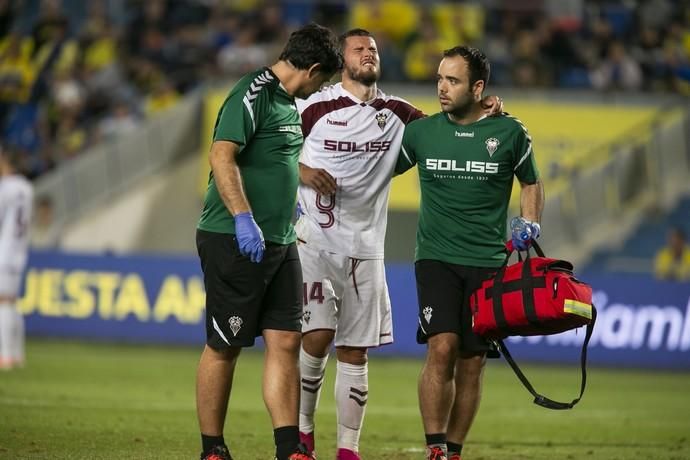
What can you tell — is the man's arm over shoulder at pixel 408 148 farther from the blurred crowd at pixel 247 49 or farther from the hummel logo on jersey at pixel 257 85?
the blurred crowd at pixel 247 49

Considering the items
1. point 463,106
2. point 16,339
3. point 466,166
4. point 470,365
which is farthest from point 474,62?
point 16,339

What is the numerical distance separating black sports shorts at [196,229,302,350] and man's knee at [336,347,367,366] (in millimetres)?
1046

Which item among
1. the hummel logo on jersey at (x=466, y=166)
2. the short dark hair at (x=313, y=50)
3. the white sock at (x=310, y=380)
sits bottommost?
the white sock at (x=310, y=380)

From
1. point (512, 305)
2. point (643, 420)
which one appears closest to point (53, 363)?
point (643, 420)

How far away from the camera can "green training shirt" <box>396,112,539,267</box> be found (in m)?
8.41

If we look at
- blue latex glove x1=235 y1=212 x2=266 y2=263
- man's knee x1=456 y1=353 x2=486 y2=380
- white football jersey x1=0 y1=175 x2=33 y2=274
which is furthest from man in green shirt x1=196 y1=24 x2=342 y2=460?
white football jersey x1=0 y1=175 x2=33 y2=274

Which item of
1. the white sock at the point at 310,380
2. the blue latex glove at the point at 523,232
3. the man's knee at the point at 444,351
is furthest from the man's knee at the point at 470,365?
the white sock at the point at 310,380

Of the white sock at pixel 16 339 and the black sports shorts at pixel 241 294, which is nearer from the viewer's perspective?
the black sports shorts at pixel 241 294

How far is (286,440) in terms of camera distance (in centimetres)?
750

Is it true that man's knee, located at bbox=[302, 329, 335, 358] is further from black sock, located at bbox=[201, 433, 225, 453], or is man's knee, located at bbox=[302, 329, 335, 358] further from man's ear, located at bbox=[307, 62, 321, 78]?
man's ear, located at bbox=[307, 62, 321, 78]

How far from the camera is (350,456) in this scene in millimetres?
8469

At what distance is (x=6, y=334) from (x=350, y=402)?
7.89 metres

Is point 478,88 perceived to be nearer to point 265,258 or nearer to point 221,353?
point 265,258

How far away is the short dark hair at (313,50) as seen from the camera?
765 cm
